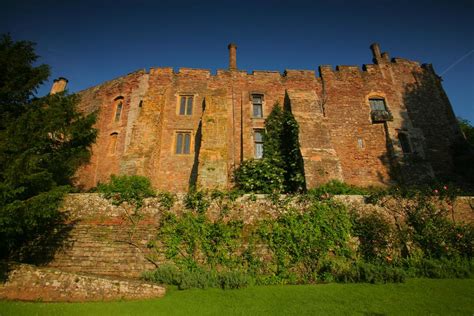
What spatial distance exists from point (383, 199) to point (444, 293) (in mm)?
4548

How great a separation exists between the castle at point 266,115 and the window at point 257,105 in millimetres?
79

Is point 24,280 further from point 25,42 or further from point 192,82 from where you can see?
point 192,82

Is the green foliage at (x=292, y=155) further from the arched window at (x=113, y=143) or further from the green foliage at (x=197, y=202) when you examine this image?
the arched window at (x=113, y=143)

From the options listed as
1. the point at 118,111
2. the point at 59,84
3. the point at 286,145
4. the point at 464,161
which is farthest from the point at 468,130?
the point at 59,84

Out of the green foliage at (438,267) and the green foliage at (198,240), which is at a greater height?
the green foliage at (198,240)

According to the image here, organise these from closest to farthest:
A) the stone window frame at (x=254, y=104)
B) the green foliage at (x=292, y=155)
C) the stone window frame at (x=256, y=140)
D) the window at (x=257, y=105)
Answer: the green foliage at (x=292, y=155), the stone window frame at (x=256, y=140), the stone window frame at (x=254, y=104), the window at (x=257, y=105)

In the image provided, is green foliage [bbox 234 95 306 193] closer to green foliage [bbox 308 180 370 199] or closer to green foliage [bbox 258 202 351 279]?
green foliage [bbox 308 180 370 199]

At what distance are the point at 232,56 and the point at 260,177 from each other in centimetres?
1167

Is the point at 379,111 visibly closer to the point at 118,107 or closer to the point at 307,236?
the point at 307,236

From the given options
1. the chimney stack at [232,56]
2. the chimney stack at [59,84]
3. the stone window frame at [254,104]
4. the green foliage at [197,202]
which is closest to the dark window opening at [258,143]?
the stone window frame at [254,104]

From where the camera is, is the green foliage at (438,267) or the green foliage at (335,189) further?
the green foliage at (335,189)

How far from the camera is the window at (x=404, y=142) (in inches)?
721

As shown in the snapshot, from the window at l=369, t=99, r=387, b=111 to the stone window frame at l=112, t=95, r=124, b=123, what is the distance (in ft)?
65.4

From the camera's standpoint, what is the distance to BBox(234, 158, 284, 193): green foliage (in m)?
15.2
